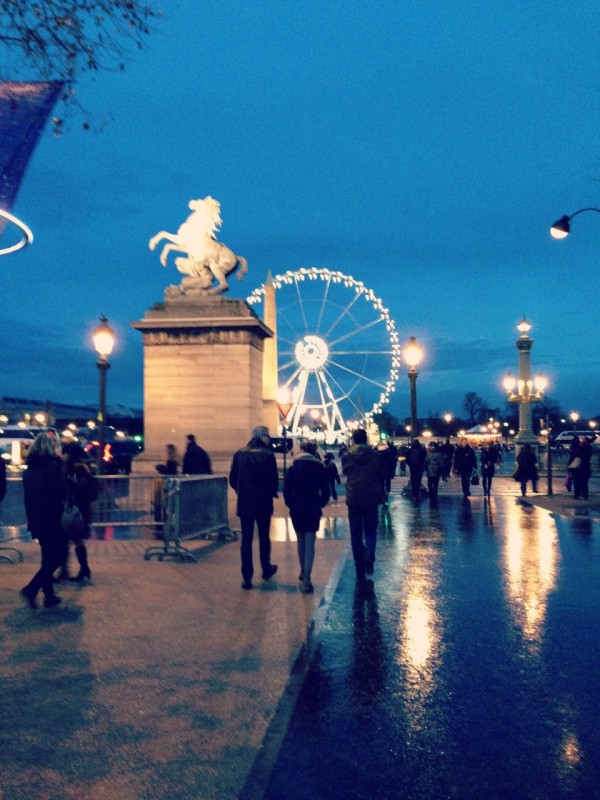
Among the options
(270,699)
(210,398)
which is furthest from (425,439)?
(270,699)

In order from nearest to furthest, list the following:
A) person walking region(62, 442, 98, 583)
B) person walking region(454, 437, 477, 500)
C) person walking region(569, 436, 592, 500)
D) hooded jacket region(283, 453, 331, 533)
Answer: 1. hooded jacket region(283, 453, 331, 533)
2. person walking region(62, 442, 98, 583)
3. person walking region(569, 436, 592, 500)
4. person walking region(454, 437, 477, 500)

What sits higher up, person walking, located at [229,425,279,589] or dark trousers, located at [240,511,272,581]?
person walking, located at [229,425,279,589]

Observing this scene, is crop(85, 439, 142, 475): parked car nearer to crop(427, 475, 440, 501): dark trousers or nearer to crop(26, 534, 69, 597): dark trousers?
crop(427, 475, 440, 501): dark trousers

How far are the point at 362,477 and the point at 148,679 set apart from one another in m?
5.42

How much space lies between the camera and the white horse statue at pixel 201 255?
81.5 ft

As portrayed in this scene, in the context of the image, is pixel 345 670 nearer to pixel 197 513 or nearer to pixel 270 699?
pixel 270 699

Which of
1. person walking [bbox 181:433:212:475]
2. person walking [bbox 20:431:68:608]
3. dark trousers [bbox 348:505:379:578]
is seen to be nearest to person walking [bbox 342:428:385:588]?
dark trousers [bbox 348:505:379:578]

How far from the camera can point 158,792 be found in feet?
14.8

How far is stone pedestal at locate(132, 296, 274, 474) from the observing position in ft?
77.5

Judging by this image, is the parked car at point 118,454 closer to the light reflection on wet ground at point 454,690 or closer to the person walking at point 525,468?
the person walking at point 525,468

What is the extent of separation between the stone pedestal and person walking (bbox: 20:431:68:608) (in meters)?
13.9

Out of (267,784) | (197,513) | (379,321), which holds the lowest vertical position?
(267,784)

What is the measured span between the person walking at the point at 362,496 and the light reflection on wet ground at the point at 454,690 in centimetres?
42

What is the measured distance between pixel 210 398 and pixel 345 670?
16999 millimetres
